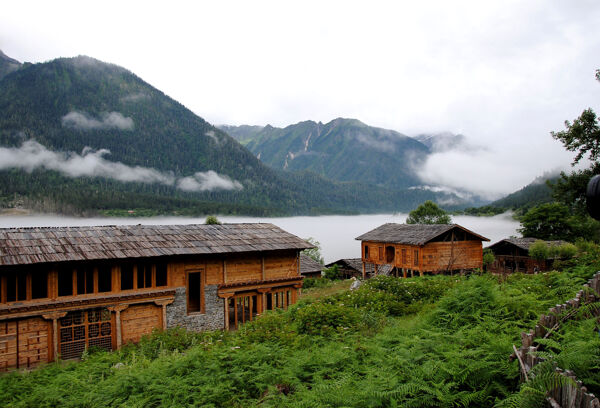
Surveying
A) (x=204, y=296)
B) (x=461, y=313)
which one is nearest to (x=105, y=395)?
(x=461, y=313)

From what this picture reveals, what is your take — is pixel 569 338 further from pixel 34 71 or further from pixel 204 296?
pixel 34 71

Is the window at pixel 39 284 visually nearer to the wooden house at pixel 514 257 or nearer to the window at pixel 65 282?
the window at pixel 65 282

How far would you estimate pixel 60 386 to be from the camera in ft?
35.4

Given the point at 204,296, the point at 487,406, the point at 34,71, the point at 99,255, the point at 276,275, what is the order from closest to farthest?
the point at 487,406 < the point at 99,255 < the point at 204,296 < the point at 276,275 < the point at 34,71

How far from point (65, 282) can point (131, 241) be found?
11.7 feet

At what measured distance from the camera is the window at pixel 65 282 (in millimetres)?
17688

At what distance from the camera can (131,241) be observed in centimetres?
2012

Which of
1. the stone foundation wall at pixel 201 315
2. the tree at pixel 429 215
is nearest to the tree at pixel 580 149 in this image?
the stone foundation wall at pixel 201 315

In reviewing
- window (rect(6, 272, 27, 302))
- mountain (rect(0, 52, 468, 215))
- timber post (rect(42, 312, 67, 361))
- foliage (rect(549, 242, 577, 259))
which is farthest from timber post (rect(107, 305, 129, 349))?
mountain (rect(0, 52, 468, 215))

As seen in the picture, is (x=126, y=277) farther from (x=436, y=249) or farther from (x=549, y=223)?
(x=549, y=223)

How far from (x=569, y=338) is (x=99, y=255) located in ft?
60.6

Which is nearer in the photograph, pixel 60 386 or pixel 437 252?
pixel 60 386

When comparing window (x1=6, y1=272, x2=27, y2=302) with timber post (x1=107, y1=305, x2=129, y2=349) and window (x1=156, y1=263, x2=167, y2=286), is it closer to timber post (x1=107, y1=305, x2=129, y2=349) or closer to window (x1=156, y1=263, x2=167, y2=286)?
timber post (x1=107, y1=305, x2=129, y2=349)

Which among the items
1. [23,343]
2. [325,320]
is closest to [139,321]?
[23,343]
